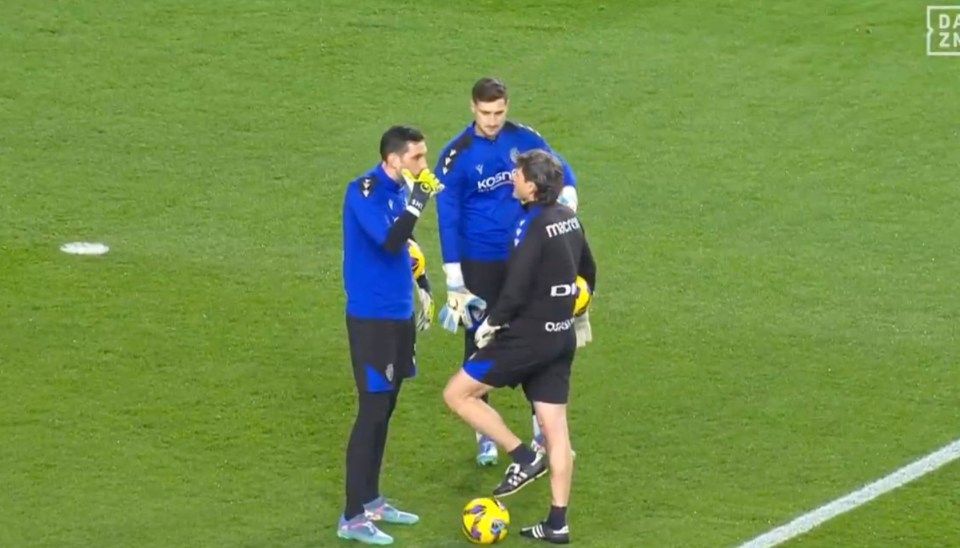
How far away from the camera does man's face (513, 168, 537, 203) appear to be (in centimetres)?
847

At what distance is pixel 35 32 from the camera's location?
54.8 feet

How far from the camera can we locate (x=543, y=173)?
8.45 m

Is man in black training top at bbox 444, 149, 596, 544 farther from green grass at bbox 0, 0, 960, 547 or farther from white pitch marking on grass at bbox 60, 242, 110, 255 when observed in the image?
white pitch marking on grass at bbox 60, 242, 110, 255

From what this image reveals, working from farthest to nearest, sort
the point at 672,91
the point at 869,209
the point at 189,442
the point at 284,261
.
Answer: the point at 672,91 < the point at 869,209 < the point at 284,261 < the point at 189,442

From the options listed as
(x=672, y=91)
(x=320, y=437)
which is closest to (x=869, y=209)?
(x=672, y=91)

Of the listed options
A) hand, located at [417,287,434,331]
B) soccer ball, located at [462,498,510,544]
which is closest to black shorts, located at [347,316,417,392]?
hand, located at [417,287,434,331]

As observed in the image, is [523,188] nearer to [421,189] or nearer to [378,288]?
[421,189]

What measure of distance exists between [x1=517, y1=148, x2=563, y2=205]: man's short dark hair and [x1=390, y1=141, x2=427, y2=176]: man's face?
1.63 ft

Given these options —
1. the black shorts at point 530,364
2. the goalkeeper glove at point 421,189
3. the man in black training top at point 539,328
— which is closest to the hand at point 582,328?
the man in black training top at point 539,328

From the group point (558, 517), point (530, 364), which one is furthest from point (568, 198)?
point (558, 517)

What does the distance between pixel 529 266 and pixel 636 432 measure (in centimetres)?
198

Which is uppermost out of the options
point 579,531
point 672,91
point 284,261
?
point 672,91

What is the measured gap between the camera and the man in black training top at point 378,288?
8.52m

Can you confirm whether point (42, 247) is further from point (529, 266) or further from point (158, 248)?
point (529, 266)
